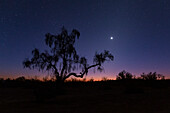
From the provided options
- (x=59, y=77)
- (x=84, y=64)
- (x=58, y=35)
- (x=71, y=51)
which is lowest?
(x=59, y=77)

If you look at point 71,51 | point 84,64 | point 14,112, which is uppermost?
point 71,51

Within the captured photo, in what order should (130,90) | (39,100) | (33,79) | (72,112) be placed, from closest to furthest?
(72,112), (39,100), (130,90), (33,79)

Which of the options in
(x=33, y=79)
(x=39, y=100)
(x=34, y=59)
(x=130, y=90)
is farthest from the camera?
(x=33, y=79)

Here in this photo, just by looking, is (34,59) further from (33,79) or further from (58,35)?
(33,79)

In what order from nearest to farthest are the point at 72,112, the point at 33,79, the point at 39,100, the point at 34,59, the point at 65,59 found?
the point at 72,112 < the point at 39,100 < the point at 65,59 < the point at 34,59 < the point at 33,79

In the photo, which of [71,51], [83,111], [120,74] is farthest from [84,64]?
[120,74]

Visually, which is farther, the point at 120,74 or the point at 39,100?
the point at 120,74

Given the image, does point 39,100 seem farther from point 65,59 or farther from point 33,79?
point 33,79

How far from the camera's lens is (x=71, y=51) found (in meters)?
17.7

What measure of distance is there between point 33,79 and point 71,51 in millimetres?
17062

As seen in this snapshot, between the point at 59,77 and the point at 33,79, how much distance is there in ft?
50.2

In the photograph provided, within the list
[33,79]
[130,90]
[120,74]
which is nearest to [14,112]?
[130,90]

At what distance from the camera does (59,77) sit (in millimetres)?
17875

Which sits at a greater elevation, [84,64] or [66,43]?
[66,43]
